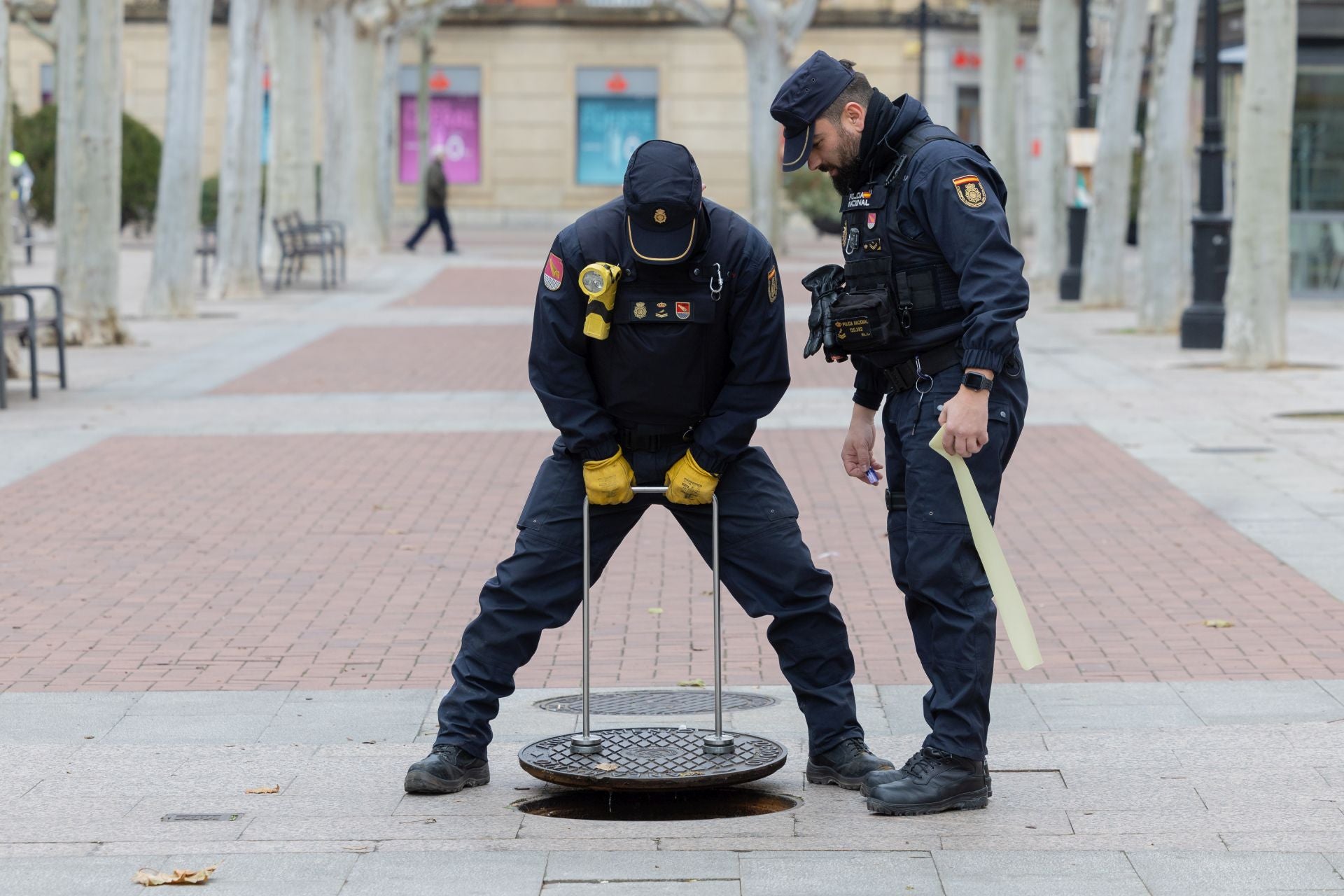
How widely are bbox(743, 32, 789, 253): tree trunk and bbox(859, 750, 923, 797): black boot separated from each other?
2772 cm

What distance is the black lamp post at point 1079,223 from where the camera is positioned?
24453mm

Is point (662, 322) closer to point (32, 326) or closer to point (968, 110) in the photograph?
point (32, 326)

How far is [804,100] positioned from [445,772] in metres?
1.86

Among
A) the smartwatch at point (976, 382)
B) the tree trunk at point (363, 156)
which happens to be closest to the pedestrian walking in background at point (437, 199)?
→ the tree trunk at point (363, 156)

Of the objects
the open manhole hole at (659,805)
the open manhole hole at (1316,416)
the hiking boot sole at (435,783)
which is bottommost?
the open manhole hole at (659,805)

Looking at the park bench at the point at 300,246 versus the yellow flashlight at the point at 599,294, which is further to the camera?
the park bench at the point at 300,246

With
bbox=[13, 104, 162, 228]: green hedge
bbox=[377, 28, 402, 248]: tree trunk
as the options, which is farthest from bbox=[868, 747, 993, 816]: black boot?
bbox=[377, 28, 402, 248]: tree trunk

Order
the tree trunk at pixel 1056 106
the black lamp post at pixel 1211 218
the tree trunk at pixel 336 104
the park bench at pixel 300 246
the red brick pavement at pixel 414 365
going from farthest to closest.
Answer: the tree trunk at pixel 336 104, the park bench at pixel 300 246, the tree trunk at pixel 1056 106, the black lamp post at pixel 1211 218, the red brick pavement at pixel 414 365

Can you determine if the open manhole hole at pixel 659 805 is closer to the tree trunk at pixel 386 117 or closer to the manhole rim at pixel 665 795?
the manhole rim at pixel 665 795

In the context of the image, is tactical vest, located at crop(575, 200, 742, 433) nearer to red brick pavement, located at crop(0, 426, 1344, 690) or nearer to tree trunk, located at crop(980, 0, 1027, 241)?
red brick pavement, located at crop(0, 426, 1344, 690)

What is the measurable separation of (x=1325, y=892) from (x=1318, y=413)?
9.33 m

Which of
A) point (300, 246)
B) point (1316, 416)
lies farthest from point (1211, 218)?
point (300, 246)

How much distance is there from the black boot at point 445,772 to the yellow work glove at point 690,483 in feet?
2.78

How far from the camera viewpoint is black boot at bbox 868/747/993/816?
482 centimetres
